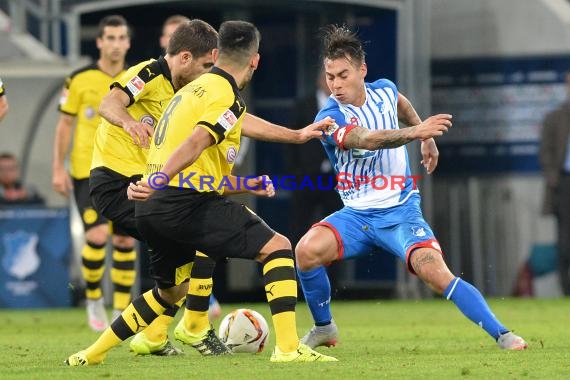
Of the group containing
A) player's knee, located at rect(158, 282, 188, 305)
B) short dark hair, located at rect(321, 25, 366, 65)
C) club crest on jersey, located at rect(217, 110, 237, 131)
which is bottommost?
player's knee, located at rect(158, 282, 188, 305)

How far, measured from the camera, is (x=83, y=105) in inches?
498

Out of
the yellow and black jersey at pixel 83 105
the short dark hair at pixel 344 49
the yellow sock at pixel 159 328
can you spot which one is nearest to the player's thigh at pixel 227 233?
the yellow sock at pixel 159 328

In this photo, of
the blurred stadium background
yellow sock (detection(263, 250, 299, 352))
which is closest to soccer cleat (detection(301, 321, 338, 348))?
yellow sock (detection(263, 250, 299, 352))

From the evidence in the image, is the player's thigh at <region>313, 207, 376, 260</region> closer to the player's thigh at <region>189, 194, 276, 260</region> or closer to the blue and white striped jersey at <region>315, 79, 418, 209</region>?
the blue and white striped jersey at <region>315, 79, 418, 209</region>

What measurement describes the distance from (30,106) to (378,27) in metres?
4.22

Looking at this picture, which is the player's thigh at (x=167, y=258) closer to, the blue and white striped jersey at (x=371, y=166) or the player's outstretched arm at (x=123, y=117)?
the player's outstretched arm at (x=123, y=117)

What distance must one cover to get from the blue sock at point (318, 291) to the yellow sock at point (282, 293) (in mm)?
1359

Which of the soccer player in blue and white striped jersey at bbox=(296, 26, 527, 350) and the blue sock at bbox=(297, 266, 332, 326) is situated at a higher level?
the soccer player in blue and white striped jersey at bbox=(296, 26, 527, 350)

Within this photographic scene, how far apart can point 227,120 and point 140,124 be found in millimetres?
1185

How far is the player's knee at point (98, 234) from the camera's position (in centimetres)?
1239

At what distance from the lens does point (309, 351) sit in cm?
830

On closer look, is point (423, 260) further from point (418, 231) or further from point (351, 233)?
point (351, 233)

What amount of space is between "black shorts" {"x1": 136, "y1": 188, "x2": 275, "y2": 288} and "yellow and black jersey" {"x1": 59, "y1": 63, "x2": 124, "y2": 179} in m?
4.41

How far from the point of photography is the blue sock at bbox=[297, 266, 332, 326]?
9.55 meters
